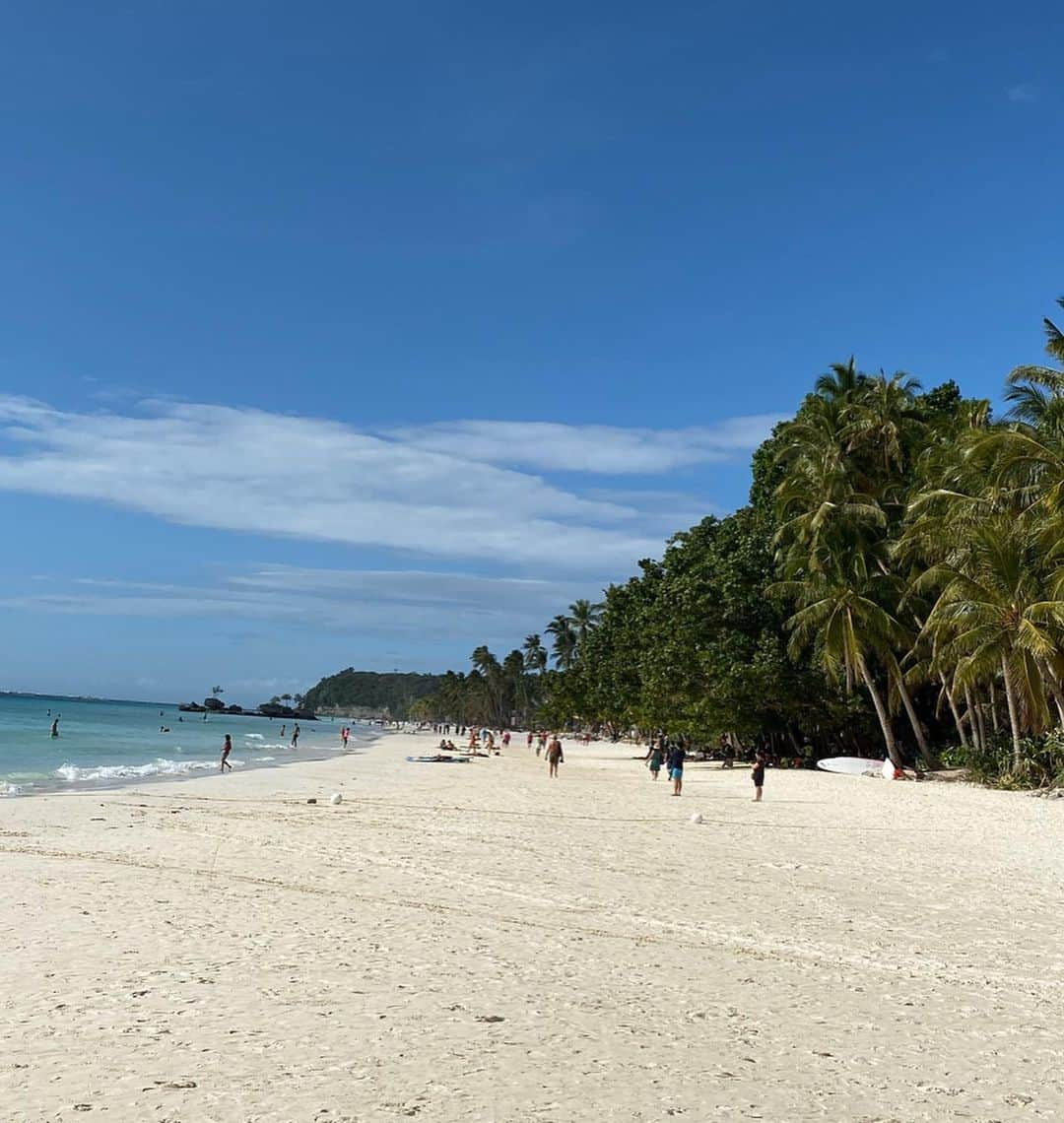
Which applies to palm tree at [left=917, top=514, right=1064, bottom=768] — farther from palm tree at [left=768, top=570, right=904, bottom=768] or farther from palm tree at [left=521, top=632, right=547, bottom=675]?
palm tree at [left=521, top=632, right=547, bottom=675]

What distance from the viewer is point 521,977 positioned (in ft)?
23.6

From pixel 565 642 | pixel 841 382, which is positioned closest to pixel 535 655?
pixel 565 642

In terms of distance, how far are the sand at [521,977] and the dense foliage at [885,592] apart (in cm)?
1257

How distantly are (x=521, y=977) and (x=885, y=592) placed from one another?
30407 millimetres

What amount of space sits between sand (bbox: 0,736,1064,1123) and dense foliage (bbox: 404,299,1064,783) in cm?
1257

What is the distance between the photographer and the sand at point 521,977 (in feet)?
16.4

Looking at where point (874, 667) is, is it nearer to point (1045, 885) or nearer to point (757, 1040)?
point (1045, 885)

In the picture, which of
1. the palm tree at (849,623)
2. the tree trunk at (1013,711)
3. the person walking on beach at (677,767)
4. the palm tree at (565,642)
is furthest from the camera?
the palm tree at (565,642)

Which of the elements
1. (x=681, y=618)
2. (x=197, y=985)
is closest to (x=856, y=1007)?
(x=197, y=985)

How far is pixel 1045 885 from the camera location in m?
12.1

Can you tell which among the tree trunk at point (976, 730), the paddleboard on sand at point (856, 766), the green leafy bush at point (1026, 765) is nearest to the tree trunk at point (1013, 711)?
the green leafy bush at point (1026, 765)

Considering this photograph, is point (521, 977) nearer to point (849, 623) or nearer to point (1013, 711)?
point (1013, 711)

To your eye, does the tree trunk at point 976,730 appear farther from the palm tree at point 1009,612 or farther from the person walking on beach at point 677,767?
the person walking on beach at point 677,767

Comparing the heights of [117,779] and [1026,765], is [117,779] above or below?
below
